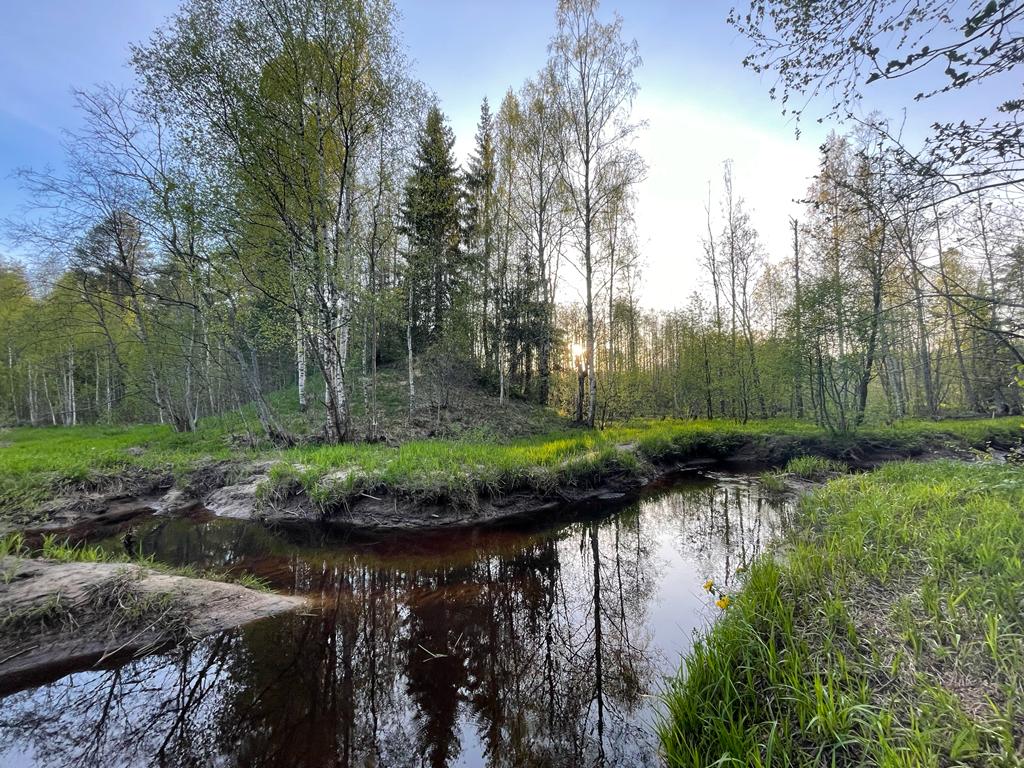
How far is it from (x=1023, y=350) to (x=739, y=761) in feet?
21.1

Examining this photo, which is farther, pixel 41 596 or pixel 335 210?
pixel 335 210

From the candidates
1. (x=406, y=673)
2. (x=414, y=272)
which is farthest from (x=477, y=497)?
(x=414, y=272)

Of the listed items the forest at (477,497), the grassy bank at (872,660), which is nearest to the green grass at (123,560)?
the forest at (477,497)

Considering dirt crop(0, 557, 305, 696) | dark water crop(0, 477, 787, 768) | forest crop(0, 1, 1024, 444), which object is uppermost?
forest crop(0, 1, 1024, 444)

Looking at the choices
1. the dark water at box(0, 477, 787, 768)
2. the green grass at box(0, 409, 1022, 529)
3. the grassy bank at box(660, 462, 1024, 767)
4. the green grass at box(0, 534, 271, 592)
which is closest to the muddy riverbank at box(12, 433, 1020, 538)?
the green grass at box(0, 409, 1022, 529)

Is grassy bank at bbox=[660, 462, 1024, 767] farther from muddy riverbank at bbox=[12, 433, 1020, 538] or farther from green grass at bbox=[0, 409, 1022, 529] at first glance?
green grass at bbox=[0, 409, 1022, 529]

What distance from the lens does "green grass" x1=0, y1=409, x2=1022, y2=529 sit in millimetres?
7812

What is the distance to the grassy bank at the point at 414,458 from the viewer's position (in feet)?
25.7

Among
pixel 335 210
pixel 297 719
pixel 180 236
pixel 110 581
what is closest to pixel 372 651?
pixel 297 719

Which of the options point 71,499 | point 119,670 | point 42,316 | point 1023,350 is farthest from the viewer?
point 42,316

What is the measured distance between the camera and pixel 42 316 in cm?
1603

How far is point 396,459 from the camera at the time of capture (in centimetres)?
865

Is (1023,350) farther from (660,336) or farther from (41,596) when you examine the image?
(660,336)

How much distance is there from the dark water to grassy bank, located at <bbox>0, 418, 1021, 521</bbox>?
1731 mm
